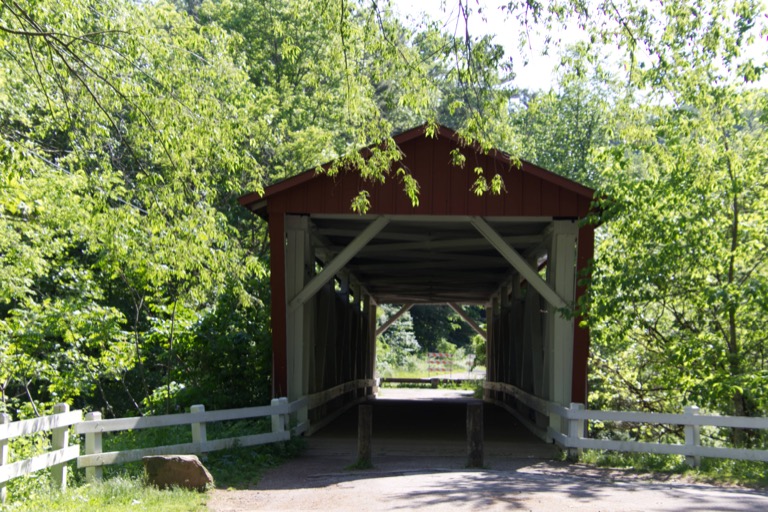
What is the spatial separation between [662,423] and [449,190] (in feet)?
12.7

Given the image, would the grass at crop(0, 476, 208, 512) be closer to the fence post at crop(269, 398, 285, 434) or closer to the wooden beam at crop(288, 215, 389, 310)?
the fence post at crop(269, 398, 285, 434)

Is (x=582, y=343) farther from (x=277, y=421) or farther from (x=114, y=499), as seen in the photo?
(x=114, y=499)

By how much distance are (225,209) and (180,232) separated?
14708 mm

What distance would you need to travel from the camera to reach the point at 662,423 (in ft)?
36.9

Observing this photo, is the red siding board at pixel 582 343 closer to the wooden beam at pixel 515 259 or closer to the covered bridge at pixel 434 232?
the covered bridge at pixel 434 232

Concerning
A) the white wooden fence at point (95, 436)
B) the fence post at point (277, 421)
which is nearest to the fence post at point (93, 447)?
the white wooden fence at point (95, 436)

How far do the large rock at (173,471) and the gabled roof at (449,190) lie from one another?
446 centimetres

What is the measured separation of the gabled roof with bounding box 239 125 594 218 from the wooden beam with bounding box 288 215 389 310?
0.79ft

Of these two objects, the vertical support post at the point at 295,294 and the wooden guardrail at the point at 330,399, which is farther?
the wooden guardrail at the point at 330,399

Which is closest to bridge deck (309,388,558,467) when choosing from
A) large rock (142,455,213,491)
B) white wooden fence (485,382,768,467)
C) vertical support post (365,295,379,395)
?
white wooden fence (485,382,768,467)

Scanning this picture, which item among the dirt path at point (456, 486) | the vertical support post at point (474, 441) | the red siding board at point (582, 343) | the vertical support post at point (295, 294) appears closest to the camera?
the dirt path at point (456, 486)

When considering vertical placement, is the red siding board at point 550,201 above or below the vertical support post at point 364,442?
above

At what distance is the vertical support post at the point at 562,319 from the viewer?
1227cm

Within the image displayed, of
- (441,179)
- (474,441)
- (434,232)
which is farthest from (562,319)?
(434,232)
